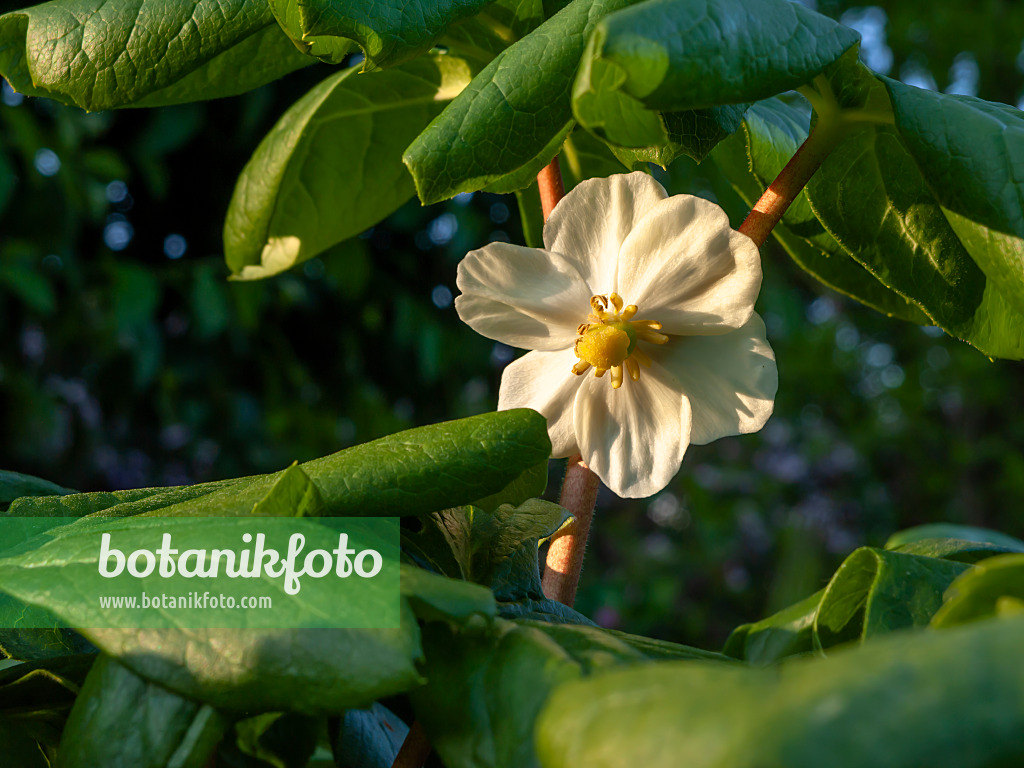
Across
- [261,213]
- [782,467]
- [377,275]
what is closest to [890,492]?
[782,467]

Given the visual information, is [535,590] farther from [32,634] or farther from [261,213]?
[261,213]

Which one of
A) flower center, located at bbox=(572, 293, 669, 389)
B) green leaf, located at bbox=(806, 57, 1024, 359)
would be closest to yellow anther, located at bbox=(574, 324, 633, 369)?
flower center, located at bbox=(572, 293, 669, 389)

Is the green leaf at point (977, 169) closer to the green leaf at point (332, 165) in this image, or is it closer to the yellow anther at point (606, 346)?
the yellow anther at point (606, 346)

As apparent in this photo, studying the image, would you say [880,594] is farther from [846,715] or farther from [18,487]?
[18,487]

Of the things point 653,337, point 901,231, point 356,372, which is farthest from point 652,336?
point 356,372

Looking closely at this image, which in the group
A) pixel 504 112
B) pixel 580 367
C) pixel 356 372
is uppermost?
pixel 504 112

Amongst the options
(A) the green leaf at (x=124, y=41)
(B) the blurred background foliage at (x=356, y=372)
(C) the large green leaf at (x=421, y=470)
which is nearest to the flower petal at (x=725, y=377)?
(C) the large green leaf at (x=421, y=470)
